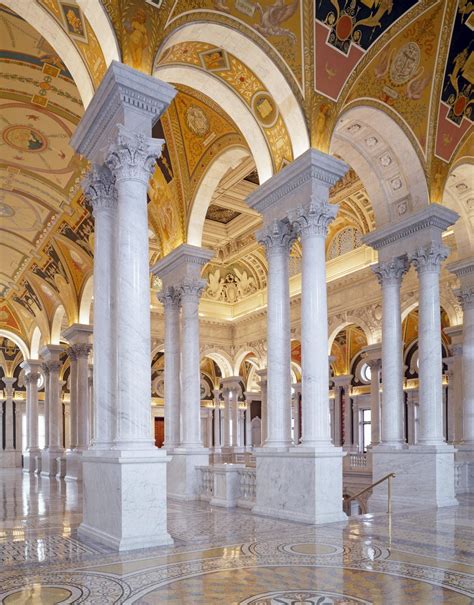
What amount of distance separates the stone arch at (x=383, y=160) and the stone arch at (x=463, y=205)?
2.16 meters

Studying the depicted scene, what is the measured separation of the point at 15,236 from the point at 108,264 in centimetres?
1281

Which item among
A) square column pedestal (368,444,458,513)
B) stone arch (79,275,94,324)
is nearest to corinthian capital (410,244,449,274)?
square column pedestal (368,444,458,513)

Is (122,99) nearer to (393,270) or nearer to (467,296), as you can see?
(393,270)

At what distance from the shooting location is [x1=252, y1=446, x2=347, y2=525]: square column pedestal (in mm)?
9297

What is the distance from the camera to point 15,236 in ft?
66.6

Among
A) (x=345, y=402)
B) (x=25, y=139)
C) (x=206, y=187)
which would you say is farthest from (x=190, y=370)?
(x=345, y=402)

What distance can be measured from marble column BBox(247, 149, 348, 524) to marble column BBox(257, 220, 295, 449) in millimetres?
17

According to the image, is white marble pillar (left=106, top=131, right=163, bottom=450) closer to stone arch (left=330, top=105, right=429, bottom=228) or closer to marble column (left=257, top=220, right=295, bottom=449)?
marble column (left=257, top=220, right=295, bottom=449)

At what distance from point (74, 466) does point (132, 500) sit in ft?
45.5

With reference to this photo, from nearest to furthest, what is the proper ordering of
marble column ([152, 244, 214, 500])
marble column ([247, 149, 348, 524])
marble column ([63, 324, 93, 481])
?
marble column ([247, 149, 348, 524]), marble column ([152, 244, 214, 500]), marble column ([63, 324, 93, 481])

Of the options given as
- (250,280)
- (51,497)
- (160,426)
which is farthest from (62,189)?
(160,426)

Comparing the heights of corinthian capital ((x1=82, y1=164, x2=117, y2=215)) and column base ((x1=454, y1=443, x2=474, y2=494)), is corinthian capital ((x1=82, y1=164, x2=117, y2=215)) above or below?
above

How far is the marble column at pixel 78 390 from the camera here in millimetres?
20578

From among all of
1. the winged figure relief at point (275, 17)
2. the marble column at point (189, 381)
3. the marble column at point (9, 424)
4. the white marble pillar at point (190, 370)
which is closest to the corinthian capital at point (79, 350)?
the marble column at point (189, 381)
